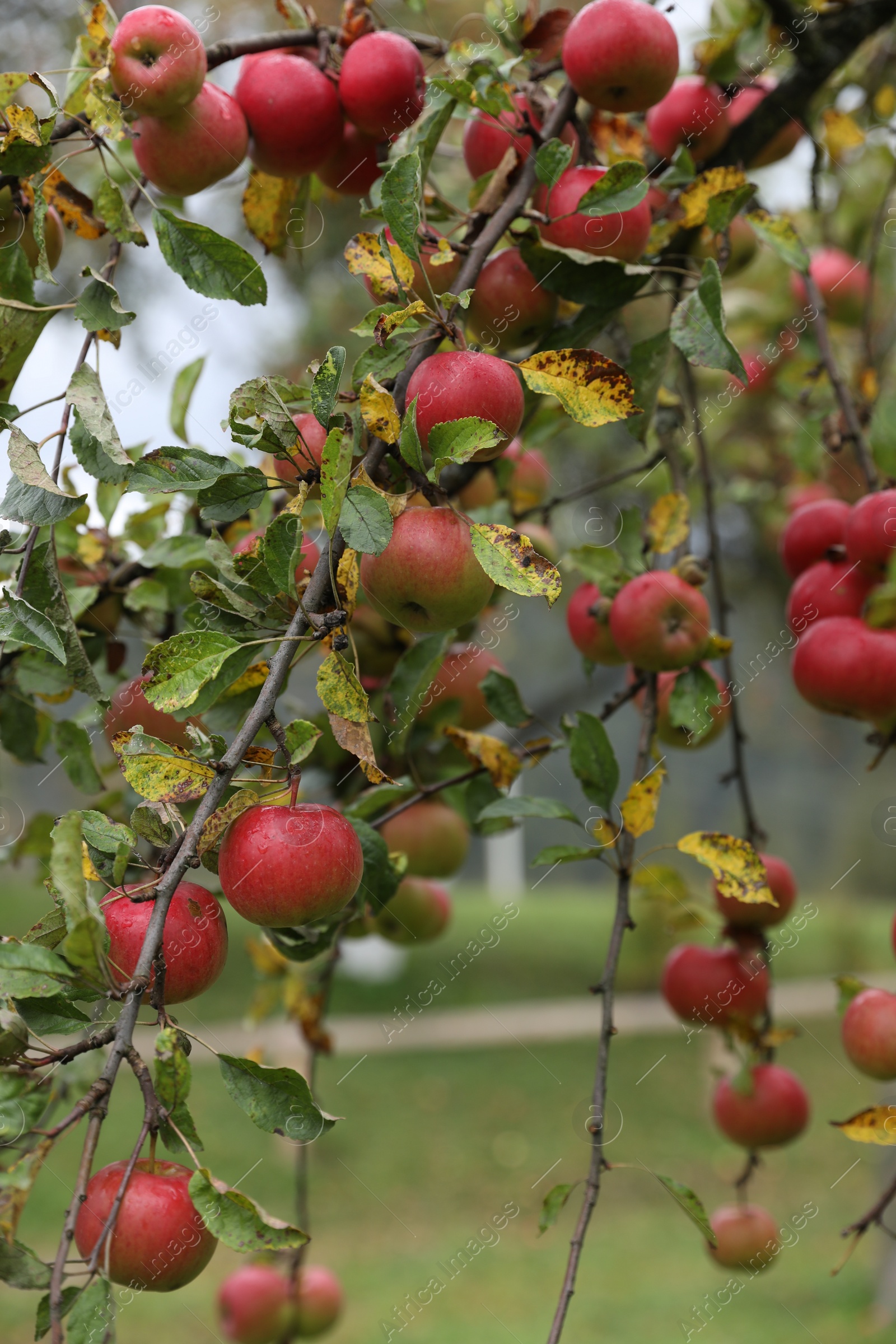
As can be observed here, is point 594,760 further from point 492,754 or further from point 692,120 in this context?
point 692,120

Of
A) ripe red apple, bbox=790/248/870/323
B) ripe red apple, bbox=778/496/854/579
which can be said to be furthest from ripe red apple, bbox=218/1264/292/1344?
ripe red apple, bbox=790/248/870/323

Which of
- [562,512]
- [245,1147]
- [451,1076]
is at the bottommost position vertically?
[451,1076]

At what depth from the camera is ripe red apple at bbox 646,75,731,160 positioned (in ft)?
3.69

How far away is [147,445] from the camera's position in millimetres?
1087

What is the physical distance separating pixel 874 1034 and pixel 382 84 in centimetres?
97

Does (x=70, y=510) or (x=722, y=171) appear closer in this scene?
(x=70, y=510)

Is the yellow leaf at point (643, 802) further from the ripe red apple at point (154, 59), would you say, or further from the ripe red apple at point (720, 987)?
the ripe red apple at point (154, 59)

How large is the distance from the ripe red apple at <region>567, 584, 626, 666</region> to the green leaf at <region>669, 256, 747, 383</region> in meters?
0.34

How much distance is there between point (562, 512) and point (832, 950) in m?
3.86

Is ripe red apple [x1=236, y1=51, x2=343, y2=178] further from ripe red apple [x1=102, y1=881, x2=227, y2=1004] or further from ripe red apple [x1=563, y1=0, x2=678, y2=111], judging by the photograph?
ripe red apple [x1=102, y1=881, x2=227, y2=1004]

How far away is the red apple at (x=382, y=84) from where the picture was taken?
0.88 m

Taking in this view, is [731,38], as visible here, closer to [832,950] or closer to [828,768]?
[832,950]

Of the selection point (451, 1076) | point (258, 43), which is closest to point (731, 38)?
point (258, 43)

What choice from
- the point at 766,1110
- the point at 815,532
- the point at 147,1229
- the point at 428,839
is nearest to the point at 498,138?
the point at 815,532
